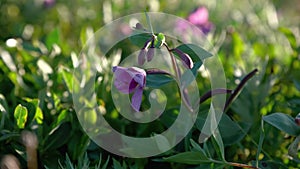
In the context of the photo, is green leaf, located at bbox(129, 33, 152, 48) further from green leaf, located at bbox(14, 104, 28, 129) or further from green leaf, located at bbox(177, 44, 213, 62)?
green leaf, located at bbox(14, 104, 28, 129)

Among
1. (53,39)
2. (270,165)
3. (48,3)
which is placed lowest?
(270,165)

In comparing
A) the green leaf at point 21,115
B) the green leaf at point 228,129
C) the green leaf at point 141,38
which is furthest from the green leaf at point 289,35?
the green leaf at point 21,115

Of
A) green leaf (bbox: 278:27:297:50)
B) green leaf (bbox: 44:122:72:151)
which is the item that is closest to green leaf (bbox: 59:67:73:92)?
green leaf (bbox: 44:122:72:151)

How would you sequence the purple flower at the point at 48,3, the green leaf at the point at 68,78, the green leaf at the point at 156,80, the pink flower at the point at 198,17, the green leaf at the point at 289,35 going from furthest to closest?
the purple flower at the point at 48,3
the pink flower at the point at 198,17
the green leaf at the point at 289,35
the green leaf at the point at 68,78
the green leaf at the point at 156,80

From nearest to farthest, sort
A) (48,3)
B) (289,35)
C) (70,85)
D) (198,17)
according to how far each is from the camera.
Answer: (70,85), (289,35), (198,17), (48,3)

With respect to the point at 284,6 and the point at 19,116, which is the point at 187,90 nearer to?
the point at 19,116

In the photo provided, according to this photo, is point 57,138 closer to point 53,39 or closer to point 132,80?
point 132,80

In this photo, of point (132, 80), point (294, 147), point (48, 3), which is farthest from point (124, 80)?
point (48, 3)

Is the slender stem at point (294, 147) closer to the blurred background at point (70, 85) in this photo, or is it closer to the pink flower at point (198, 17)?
the blurred background at point (70, 85)
